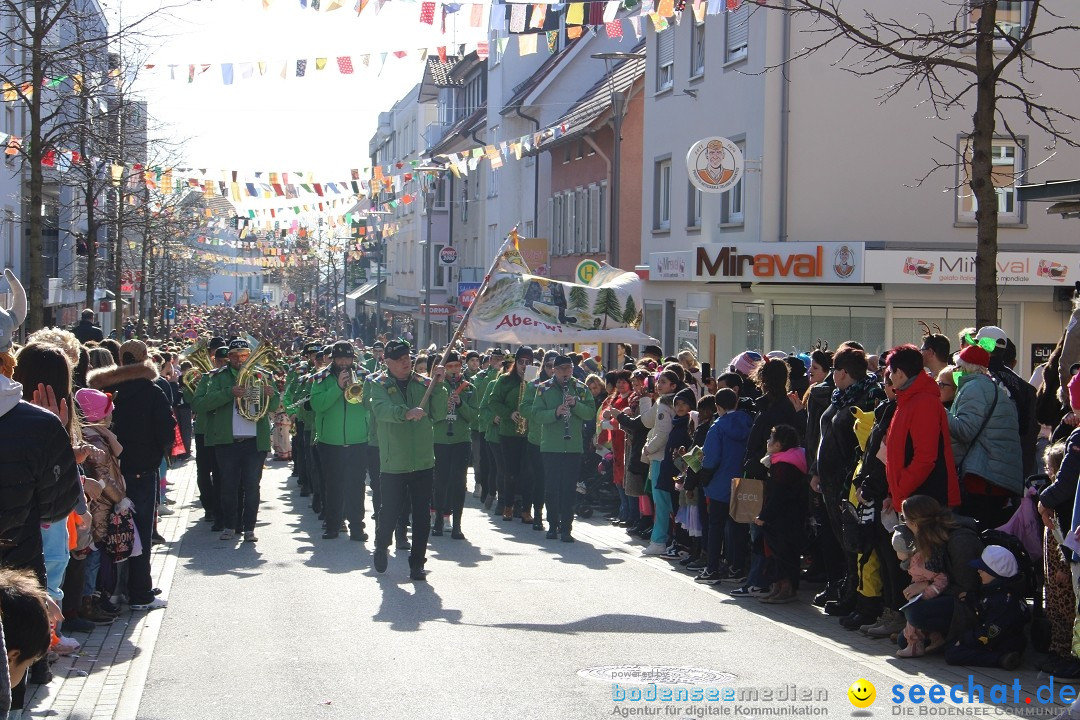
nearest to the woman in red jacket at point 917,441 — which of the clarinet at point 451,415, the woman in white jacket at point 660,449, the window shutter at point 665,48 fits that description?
the woman in white jacket at point 660,449

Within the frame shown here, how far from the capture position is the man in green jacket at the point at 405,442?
→ 1123cm

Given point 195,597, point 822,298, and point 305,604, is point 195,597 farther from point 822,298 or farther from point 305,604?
point 822,298

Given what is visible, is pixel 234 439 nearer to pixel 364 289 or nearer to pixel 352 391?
pixel 352 391

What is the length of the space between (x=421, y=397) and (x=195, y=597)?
2446 mm

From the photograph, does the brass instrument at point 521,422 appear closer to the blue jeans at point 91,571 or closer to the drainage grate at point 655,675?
the blue jeans at point 91,571

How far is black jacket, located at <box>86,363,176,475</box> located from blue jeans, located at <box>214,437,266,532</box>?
2.78m

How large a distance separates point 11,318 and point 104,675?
2.41m

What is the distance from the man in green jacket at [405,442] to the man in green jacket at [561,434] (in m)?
2.35

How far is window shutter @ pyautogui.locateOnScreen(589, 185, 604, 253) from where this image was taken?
3403 centimetres

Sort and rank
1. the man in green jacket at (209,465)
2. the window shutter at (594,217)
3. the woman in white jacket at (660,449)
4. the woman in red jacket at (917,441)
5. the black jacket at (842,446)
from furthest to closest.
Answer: the window shutter at (594,217)
the man in green jacket at (209,465)
the woman in white jacket at (660,449)
the black jacket at (842,446)
the woman in red jacket at (917,441)

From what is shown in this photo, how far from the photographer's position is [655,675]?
7656 mm

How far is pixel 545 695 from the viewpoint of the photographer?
717 centimetres

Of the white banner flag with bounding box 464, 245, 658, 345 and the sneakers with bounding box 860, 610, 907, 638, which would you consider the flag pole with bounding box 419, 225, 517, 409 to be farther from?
the sneakers with bounding box 860, 610, 907, 638

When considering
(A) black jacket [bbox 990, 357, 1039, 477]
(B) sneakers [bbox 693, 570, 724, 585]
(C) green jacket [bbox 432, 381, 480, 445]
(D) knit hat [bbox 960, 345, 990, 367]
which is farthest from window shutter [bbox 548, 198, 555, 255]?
(D) knit hat [bbox 960, 345, 990, 367]
